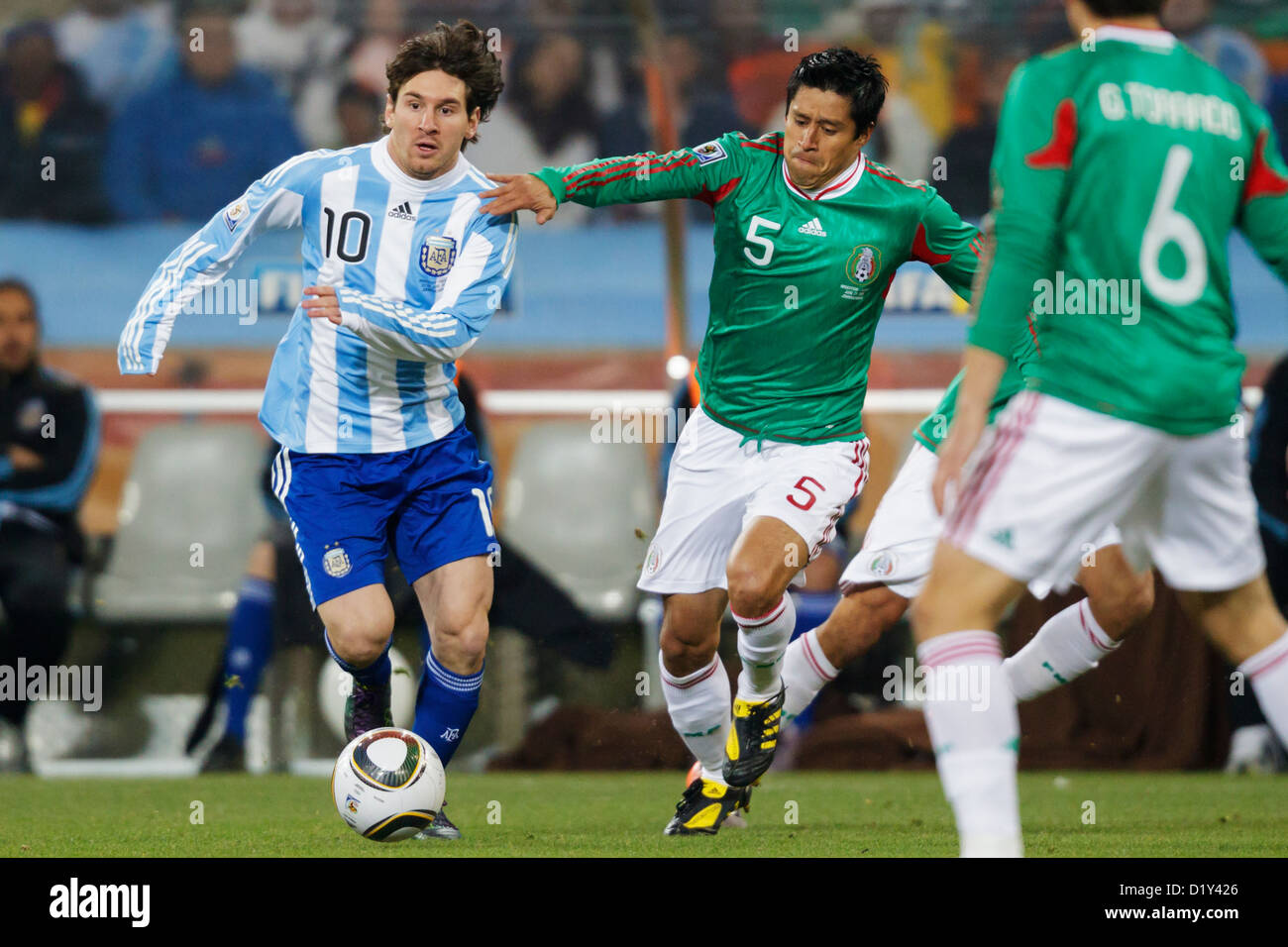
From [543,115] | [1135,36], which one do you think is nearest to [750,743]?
[1135,36]

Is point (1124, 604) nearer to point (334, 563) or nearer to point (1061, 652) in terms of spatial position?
point (1061, 652)

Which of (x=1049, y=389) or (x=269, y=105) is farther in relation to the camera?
(x=269, y=105)

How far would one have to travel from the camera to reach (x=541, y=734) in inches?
311

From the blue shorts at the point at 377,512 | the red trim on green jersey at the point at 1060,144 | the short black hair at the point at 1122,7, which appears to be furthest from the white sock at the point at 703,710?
the short black hair at the point at 1122,7

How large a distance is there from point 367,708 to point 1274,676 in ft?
8.78

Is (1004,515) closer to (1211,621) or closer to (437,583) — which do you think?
(1211,621)

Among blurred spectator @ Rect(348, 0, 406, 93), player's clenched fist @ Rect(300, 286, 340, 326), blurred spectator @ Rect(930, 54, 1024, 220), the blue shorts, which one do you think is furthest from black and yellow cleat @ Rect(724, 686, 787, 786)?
blurred spectator @ Rect(348, 0, 406, 93)

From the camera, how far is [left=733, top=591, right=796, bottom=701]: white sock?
201 inches

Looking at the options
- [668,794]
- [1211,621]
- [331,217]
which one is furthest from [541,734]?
[1211,621]

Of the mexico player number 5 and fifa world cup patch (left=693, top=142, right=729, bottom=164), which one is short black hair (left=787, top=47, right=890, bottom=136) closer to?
fifa world cup patch (left=693, top=142, right=729, bottom=164)

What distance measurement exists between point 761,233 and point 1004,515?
2152 mm

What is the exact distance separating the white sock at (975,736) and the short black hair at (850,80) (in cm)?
228

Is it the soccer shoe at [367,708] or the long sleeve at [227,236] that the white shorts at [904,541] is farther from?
the long sleeve at [227,236]

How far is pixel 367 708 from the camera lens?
514 cm
